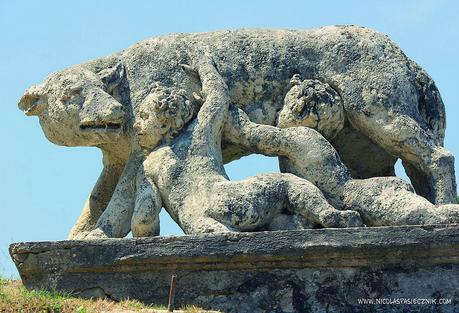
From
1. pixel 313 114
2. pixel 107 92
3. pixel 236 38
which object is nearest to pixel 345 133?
pixel 313 114

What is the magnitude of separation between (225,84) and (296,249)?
1.77m

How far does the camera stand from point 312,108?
36.0 feet

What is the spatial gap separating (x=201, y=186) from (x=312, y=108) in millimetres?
1197

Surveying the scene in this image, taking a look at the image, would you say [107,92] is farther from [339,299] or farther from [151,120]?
[339,299]

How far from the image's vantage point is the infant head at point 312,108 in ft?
36.0

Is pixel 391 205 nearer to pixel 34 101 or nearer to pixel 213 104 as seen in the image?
pixel 213 104

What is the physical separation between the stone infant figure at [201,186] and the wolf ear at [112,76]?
397 millimetres

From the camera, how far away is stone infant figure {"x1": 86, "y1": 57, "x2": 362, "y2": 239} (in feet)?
33.8

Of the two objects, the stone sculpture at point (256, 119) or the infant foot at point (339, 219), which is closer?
the infant foot at point (339, 219)

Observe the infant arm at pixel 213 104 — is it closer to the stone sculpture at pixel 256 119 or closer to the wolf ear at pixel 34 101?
the stone sculpture at pixel 256 119

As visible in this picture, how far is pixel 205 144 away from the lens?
35.4 ft

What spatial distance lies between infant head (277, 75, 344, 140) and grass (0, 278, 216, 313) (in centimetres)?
197

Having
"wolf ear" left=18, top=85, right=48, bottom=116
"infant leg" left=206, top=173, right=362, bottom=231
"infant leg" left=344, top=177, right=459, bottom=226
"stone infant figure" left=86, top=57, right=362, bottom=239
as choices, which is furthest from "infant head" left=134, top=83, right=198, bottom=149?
"infant leg" left=344, top=177, right=459, bottom=226

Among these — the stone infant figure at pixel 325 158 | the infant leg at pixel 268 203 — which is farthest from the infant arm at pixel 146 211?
the stone infant figure at pixel 325 158
